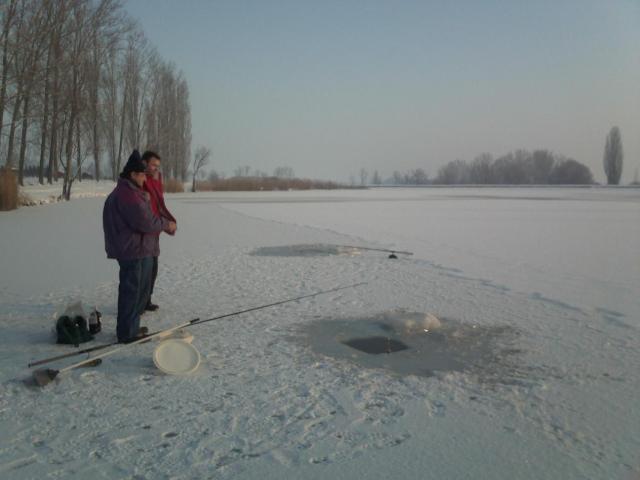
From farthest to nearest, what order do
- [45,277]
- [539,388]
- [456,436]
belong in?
[45,277] < [539,388] < [456,436]

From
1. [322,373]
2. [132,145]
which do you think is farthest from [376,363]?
[132,145]

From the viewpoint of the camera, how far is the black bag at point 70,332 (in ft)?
14.4

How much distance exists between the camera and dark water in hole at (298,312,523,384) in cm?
402

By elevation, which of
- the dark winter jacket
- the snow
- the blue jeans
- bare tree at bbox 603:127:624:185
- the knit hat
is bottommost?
the snow

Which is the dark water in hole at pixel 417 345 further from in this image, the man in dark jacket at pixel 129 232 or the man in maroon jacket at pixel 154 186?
the man in maroon jacket at pixel 154 186

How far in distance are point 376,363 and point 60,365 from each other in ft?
7.43

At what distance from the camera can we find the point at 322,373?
3879mm

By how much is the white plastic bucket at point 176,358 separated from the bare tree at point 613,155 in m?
78.8

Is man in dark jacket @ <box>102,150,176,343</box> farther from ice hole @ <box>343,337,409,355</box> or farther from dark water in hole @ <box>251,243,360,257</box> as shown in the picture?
dark water in hole @ <box>251,243,360,257</box>

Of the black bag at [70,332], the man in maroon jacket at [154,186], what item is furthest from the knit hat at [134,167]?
the black bag at [70,332]

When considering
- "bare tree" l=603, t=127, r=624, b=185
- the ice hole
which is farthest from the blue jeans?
"bare tree" l=603, t=127, r=624, b=185

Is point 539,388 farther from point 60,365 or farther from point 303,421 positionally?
point 60,365

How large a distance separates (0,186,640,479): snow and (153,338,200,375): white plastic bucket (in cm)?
6

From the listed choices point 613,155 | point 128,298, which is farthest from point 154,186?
point 613,155
